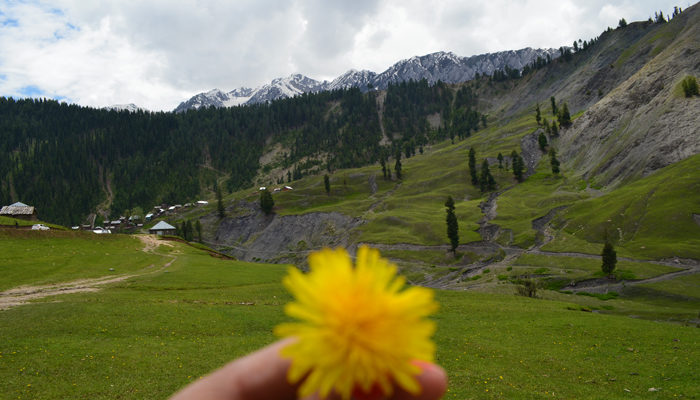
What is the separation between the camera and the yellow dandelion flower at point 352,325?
140 cm

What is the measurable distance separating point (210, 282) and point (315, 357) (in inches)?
1605

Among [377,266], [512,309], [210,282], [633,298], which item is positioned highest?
[377,266]

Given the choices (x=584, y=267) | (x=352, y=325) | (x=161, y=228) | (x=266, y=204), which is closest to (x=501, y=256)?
(x=584, y=267)

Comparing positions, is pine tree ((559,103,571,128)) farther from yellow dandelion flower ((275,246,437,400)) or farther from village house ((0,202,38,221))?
village house ((0,202,38,221))

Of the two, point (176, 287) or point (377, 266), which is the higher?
point (377, 266)

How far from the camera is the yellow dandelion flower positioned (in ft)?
4.59

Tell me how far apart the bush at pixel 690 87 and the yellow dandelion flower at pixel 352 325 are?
12768cm

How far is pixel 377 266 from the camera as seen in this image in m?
1.49

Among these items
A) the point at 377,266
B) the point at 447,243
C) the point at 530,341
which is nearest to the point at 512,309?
the point at 530,341

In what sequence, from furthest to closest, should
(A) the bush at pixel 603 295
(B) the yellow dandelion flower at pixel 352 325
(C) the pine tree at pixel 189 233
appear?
(C) the pine tree at pixel 189 233 → (A) the bush at pixel 603 295 → (B) the yellow dandelion flower at pixel 352 325

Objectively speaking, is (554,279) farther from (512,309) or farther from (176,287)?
(176,287)

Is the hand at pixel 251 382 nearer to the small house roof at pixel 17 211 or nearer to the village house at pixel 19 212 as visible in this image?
the village house at pixel 19 212

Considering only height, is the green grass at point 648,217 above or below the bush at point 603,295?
above

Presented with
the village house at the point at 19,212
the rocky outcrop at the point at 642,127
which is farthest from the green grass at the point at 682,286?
the village house at the point at 19,212
